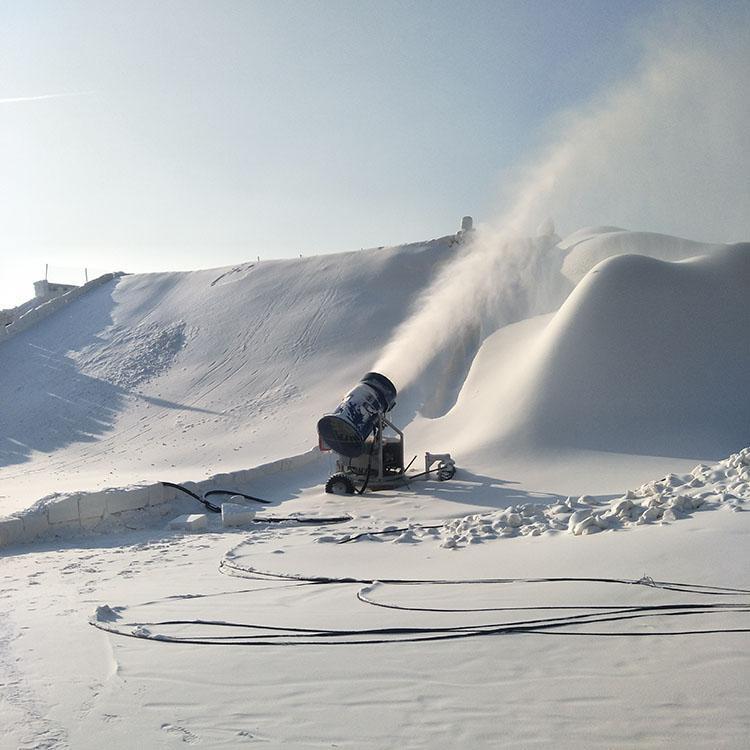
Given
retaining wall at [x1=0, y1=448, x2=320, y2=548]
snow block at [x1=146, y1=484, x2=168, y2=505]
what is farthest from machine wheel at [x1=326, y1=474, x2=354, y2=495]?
snow block at [x1=146, y1=484, x2=168, y2=505]

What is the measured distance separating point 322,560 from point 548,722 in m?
3.85

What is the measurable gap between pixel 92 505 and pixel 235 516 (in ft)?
5.60

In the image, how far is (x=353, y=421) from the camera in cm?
1091

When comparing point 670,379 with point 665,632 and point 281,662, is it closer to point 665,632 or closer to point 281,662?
point 665,632

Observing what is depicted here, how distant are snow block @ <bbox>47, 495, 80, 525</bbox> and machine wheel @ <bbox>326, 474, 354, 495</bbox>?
3.71 meters

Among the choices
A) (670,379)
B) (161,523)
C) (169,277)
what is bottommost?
(161,523)

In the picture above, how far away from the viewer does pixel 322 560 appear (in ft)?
21.5

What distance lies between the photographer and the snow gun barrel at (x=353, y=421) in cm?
1095

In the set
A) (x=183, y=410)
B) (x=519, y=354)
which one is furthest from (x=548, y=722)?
(x=183, y=410)

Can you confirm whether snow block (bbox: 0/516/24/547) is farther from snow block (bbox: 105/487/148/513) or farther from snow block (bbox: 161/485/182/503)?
snow block (bbox: 161/485/182/503)

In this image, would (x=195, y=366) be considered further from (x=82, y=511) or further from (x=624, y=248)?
(x=624, y=248)

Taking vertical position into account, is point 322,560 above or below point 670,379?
below

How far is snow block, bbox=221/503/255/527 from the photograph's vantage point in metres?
8.86

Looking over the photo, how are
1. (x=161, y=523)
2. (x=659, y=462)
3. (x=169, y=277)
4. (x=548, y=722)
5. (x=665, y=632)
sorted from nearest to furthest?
1. (x=548, y=722)
2. (x=665, y=632)
3. (x=161, y=523)
4. (x=659, y=462)
5. (x=169, y=277)
